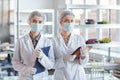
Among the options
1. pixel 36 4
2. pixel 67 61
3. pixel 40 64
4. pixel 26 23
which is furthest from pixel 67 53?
pixel 36 4

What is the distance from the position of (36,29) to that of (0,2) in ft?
11.6

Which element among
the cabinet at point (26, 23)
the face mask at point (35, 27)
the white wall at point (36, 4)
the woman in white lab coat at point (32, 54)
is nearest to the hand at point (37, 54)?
the woman in white lab coat at point (32, 54)

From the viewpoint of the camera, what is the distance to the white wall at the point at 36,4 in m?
6.22

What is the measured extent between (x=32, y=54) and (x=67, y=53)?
0.31m

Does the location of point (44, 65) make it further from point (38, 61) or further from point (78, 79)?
point (78, 79)

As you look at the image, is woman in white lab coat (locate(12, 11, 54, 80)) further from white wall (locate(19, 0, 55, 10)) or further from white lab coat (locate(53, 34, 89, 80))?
white wall (locate(19, 0, 55, 10))

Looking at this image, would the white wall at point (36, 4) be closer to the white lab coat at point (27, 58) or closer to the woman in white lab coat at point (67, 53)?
the woman in white lab coat at point (67, 53)

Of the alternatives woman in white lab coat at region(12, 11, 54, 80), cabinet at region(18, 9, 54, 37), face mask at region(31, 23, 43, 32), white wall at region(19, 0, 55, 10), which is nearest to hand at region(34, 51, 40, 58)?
woman in white lab coat at region(12, 11, 54, 80)

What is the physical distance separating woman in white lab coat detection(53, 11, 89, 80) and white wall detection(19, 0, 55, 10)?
419 centimetres

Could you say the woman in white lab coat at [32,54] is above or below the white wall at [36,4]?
below

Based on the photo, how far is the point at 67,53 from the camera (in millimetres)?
2109

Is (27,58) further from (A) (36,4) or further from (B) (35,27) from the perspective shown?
(A) (36,4)

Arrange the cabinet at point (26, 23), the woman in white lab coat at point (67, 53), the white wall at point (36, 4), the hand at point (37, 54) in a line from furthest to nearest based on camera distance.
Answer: the white wall at point (36, 4) < the cabinet at point (26, 23) < the woman in white lab coat at point (67, 53) < the hand at point (37, 54)

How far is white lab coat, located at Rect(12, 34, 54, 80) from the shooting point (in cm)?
197
